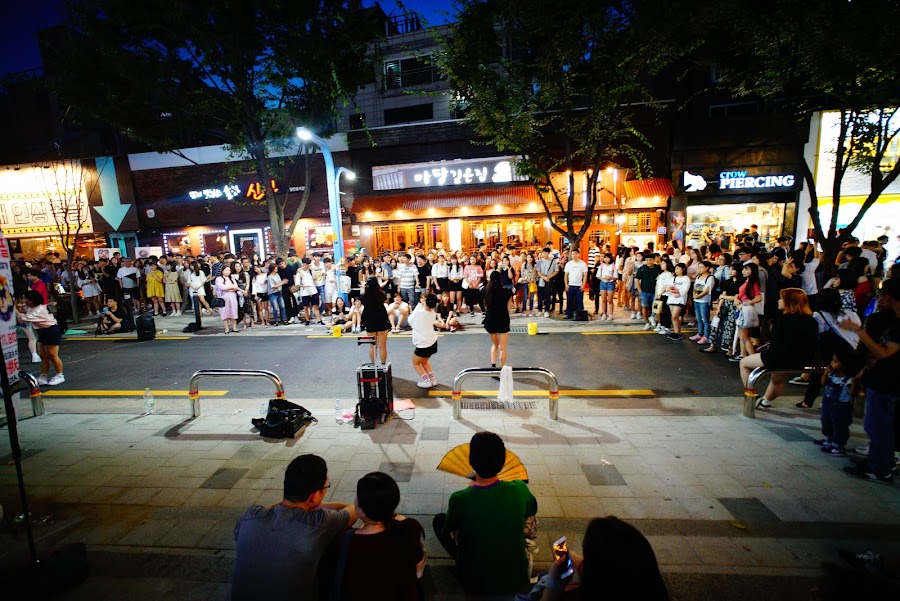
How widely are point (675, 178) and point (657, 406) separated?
16.4 m

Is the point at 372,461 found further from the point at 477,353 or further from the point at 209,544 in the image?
the point at 477,353

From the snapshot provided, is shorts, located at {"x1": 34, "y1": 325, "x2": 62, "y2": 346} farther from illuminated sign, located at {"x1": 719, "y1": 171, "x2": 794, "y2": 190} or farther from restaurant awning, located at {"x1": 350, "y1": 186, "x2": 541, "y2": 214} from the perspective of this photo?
illuminated sign, located at {"x1": 719, "y1": 171, "x2": 794, "y2": 190}

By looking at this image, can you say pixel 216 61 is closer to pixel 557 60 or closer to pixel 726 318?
pixel 557 60

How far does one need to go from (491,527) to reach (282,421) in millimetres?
4098

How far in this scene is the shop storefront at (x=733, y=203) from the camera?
18.8m

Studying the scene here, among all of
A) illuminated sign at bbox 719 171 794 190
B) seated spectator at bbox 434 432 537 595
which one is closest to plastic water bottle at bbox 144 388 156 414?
seated spectator at bbox 434 432 537 595

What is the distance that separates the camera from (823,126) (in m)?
18.0

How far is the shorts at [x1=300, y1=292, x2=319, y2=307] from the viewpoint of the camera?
13820 mm

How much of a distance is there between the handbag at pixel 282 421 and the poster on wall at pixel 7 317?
265cm

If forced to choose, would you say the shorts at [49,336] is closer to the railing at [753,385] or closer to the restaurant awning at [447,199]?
the railing at [753,385]

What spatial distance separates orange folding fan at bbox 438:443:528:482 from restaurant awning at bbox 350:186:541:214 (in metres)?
17.7

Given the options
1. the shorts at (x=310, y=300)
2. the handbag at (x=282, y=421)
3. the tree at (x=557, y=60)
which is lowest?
the handbag at (x=282, y=421)

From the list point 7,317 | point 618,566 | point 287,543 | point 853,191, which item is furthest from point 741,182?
point 7,317

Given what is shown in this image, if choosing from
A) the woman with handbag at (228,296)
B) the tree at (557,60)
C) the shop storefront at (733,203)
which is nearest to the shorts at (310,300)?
the woman with handbag at (228,296)
